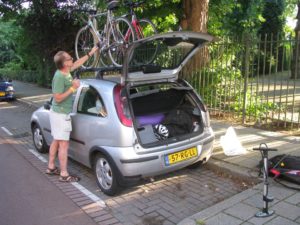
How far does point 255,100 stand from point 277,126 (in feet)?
4.94

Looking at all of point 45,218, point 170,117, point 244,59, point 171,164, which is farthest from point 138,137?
point 244,59

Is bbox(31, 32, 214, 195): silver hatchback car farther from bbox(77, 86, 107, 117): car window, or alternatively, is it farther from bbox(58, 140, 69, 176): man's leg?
bbox(58, 140, 69, 176): man's leg

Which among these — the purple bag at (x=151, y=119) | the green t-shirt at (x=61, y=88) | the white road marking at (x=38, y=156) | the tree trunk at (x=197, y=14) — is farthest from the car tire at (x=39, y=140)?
the tree trunk at (x=197, y=14)

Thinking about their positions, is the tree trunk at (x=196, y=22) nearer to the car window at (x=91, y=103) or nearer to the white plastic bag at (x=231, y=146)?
the white plastic bag at (x=231, y=146)

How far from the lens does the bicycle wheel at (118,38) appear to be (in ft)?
21.3

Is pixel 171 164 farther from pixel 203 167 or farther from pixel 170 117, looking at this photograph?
pixel 203 167

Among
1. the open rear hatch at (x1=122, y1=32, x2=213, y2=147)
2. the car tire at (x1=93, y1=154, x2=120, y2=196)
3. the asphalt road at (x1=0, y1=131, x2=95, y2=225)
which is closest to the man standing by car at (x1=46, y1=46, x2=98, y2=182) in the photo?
the asphalt road at (x1=0, y1=131, x2=95, y2=225)

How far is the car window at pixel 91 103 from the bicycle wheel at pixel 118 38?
1369mm

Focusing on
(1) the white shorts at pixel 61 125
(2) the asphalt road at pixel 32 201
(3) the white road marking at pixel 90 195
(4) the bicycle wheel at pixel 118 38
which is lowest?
(2) the asphalt road at pixel 32 201

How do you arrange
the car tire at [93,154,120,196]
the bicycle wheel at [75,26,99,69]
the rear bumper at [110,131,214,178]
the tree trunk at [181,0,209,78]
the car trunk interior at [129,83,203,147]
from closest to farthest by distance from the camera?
the rear bumper at [110,131,214,178] → the car tire at [93,154,120,196] → the car trunk interior at [129,83,203,147] → the bicycle wheel at [75,26,99,69] → the tree trunk at [181,0,209,78]

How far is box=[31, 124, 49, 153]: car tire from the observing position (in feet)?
22.5

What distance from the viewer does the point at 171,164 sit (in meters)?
4.71

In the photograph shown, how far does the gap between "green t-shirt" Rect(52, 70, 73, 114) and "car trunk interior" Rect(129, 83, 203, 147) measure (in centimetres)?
97

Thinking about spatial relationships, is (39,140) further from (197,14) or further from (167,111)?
(197,14)
